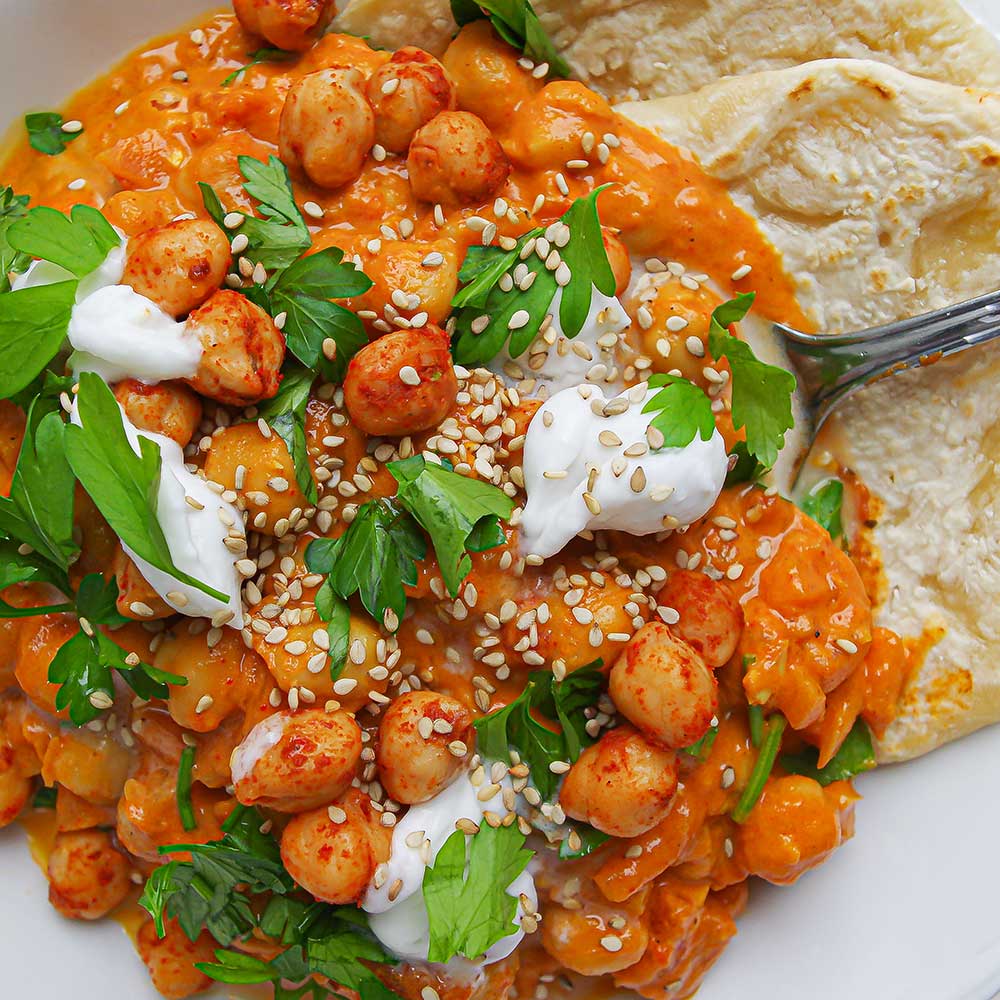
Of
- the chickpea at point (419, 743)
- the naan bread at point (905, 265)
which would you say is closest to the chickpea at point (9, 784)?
the chickpea at point (419, 743)

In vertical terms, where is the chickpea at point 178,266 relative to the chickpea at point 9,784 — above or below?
above

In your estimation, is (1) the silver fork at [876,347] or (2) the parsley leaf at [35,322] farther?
(1) the silver fork at [876,347]

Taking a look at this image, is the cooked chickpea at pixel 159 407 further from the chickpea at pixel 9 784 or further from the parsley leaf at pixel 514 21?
the parsley leaf at pixel 514 21

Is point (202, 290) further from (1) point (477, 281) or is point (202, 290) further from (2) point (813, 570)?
(2) point (813, 570)

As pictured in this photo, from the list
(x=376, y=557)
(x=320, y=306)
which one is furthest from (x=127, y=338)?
(x=376, y=557)

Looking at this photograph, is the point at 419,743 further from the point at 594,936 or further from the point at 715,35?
the point at 715,35

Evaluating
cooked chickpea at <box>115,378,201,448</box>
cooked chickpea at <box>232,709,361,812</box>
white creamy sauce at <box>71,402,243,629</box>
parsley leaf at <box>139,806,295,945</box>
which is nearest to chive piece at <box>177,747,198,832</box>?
parsley leaf at <box>139,806,295,945</box>

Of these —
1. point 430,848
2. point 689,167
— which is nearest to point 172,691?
point 430,848
